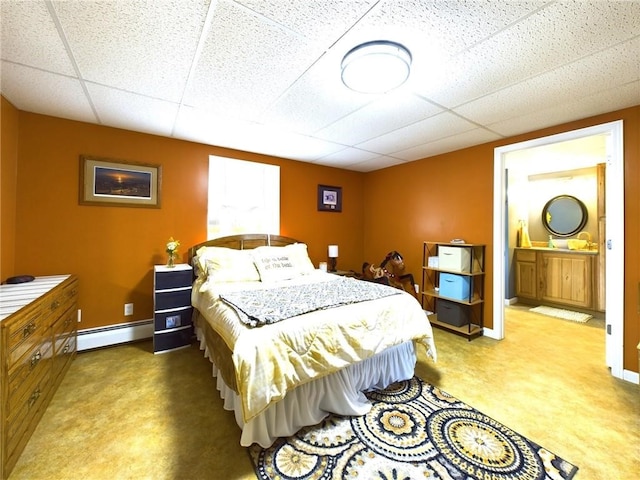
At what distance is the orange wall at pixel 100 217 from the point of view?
8.49 ft

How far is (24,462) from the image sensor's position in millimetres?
1464

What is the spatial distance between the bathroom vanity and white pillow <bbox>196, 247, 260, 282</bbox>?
15.6 ft

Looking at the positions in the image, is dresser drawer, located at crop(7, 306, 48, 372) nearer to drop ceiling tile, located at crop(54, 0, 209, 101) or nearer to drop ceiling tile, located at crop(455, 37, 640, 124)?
drop ceiling tile, located at crop(54, 0, 209, 101)

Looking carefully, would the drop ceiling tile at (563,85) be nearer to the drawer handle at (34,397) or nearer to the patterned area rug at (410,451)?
the patterned area rug at (410,451)

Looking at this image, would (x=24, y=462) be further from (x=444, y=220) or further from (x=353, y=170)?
(x=353, y=170)

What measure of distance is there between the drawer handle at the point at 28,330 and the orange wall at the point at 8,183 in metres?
1.20

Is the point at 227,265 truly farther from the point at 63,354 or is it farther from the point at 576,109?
the point at 576,109

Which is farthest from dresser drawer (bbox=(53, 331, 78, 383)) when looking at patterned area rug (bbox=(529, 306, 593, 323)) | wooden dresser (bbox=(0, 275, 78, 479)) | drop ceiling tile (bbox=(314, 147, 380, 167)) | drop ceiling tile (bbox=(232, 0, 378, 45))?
patterned area rug (bbox=(529, 306, 593, 323))

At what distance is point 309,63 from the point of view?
176 centimetres

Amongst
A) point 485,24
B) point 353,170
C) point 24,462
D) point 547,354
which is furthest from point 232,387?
point 353,170

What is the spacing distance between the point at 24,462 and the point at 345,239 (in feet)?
13.5

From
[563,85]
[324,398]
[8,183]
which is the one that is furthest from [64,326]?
[563,85]

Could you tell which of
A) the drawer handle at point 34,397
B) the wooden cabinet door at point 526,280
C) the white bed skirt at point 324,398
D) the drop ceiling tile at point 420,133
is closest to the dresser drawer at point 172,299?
the white bed skirt at point 324,398

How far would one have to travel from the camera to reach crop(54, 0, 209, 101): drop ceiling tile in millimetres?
1320
